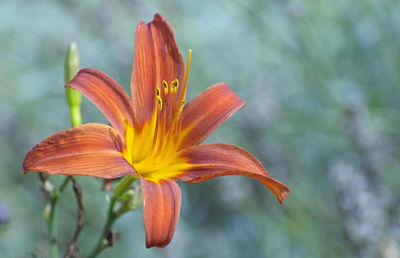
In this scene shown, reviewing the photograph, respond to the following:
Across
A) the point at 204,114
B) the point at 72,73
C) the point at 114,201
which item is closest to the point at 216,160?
the point at 204,114

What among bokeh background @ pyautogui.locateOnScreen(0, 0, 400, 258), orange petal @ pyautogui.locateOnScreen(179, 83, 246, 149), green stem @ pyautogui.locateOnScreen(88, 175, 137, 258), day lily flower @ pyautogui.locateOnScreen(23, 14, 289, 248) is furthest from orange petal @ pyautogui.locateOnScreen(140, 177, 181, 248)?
bokeh background @ pyautogui.locateOnScreen(0, 0, 400, 258)

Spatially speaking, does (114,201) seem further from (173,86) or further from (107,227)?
(173,86)

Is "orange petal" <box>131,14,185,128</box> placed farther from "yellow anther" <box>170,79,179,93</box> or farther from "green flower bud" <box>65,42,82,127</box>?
"green flower bud" <box>65,42,82,127</box>

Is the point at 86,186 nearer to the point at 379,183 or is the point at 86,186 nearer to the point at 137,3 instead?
A: the point at 137,3

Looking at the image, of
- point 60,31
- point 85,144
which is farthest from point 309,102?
point 85,144

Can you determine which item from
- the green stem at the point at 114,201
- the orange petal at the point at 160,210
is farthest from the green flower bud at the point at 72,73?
the orange petal at the point at 160,210

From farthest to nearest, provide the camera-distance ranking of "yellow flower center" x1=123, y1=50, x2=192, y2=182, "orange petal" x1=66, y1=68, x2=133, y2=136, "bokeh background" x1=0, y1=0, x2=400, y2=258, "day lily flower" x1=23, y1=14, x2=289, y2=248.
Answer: "bokeh background" x1=0, y1=0, x2=400, y2=258 < "yellow flower center" x1=123, y1=50, x2=192, y2=182 < "orange petal" x1=66, y1=68, x2=133, y2=136 < "day lily flower" x1=23, y1=14, x2=289, y2=248

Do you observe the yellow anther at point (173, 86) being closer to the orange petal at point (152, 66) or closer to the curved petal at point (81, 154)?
the orange petal at point (152, 66)
